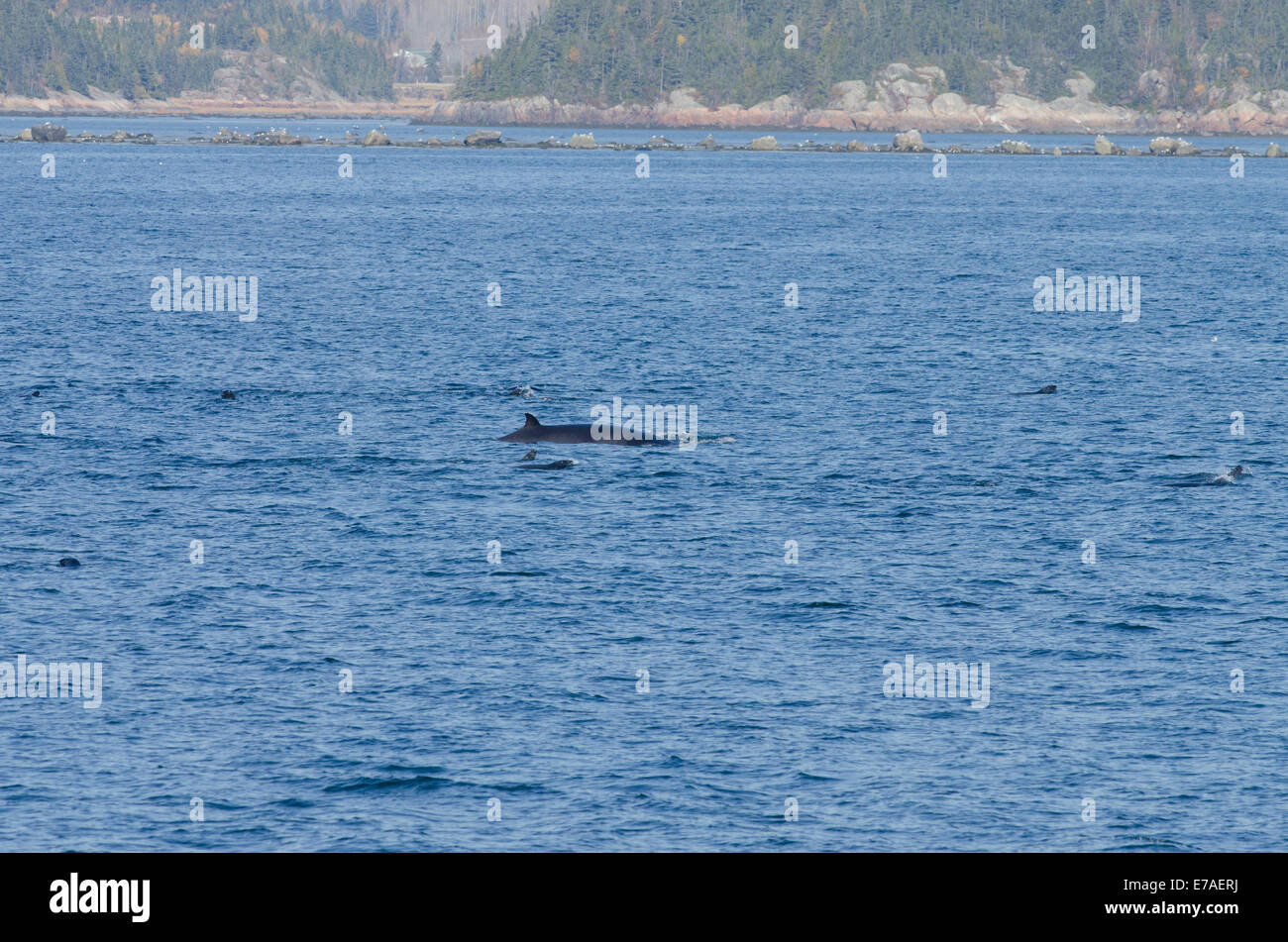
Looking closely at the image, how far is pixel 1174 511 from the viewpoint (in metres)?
41.4

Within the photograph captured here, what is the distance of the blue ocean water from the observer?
23.0 m

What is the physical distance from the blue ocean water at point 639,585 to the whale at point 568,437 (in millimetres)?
967

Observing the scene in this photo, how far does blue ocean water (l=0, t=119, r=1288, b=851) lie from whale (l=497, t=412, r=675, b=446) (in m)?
0.97

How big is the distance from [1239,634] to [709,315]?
55.3 m

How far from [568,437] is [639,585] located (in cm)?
1567

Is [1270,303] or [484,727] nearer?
[484,727]
